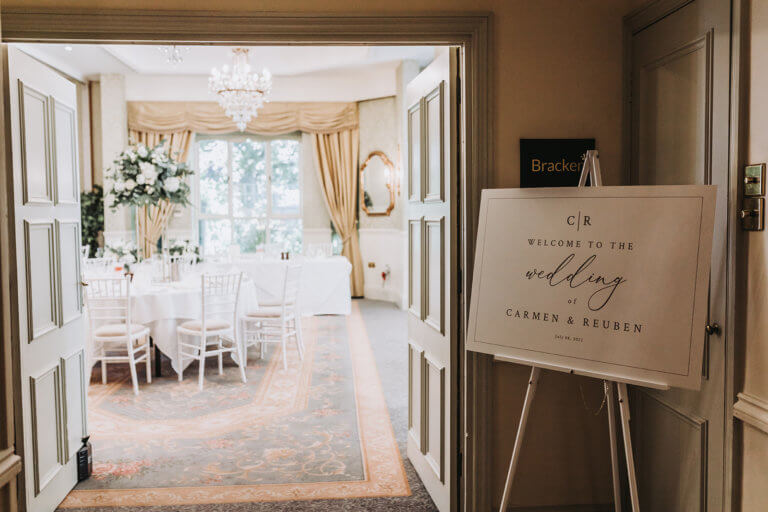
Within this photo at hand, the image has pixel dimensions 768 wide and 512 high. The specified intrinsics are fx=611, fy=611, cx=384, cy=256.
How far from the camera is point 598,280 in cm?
230

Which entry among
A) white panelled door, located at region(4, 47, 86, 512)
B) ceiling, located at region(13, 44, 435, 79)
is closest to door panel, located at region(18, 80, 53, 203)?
white panelled door, located at region(4, 47, 86, 512)

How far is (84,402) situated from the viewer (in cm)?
358

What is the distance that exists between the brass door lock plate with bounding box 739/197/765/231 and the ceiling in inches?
280

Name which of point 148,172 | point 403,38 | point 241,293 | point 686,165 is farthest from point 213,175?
point 686,165

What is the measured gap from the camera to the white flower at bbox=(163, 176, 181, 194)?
19.5 feet

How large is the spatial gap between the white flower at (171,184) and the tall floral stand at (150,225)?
4.43 metres

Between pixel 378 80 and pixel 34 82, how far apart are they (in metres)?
7.57

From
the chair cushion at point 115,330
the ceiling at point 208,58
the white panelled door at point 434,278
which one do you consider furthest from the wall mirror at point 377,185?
the white panelled door at point 434,278

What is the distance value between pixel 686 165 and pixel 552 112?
2.13 feet

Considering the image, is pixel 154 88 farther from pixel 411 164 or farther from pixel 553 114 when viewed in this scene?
pixel 553 114

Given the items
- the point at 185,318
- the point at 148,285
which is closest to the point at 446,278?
the point at 185,318

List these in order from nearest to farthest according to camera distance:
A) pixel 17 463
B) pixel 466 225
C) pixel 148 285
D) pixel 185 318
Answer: pixel 17 463 < pixel 466 225 < pixel 185 318 < pixel 148 285

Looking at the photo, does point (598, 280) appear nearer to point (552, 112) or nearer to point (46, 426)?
point (552, 112)

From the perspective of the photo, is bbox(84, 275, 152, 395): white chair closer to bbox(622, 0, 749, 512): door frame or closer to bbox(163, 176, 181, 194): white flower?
bbox(163, 176, 181, 194): white flower
